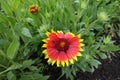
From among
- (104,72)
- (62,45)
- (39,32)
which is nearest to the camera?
(62,45)

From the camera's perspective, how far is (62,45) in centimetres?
128

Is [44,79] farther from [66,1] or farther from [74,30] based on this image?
[66,1]

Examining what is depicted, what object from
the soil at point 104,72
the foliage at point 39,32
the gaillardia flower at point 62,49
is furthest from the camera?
the soil at point 104,72

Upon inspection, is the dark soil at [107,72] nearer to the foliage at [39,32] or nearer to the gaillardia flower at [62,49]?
the foliage at [39,32]

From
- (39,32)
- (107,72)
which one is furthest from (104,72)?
(39,32)

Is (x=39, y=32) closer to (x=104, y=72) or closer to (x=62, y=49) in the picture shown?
(x=62, y=49)

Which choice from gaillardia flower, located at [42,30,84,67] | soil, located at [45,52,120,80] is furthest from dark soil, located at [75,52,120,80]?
gaillardia flower, located at [42,30,84,67]

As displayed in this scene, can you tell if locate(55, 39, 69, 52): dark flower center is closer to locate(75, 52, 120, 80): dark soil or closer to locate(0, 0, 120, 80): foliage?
locate(0, 0, 120, 80): foliage

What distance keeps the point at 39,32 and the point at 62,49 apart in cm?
22

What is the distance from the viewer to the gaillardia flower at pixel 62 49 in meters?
1.26

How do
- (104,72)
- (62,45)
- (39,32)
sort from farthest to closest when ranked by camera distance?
(104,72)
(39,32)
(62,45)

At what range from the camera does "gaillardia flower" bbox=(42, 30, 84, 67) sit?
1262 mm

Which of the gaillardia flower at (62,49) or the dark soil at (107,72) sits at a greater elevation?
the gaillardia flower at (62,49)

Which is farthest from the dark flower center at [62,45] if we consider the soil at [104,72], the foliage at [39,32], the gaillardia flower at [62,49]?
the soil at [104,72]
